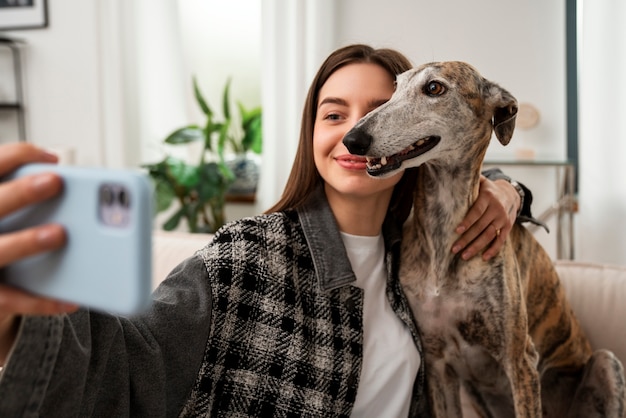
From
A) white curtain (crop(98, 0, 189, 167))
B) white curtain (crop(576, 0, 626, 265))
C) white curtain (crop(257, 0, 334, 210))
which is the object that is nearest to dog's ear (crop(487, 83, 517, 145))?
white curtain (crop(576, 0, 626, 265))

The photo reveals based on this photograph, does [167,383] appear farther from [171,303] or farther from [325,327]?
[325,327]

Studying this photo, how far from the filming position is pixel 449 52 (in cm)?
340

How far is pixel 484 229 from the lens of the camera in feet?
4.30

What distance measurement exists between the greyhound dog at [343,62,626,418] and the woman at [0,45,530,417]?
0.04 m

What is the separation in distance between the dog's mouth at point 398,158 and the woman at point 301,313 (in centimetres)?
10

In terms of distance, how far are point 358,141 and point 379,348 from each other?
1.46 feet

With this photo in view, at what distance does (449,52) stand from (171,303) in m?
Result: 2.73

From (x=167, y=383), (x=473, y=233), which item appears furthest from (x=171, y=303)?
(x=473, y=233)

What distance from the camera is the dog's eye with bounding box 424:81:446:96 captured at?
1.21 m

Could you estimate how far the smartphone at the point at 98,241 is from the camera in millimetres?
457

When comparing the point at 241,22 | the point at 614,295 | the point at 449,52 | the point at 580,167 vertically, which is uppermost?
the point at 241,22

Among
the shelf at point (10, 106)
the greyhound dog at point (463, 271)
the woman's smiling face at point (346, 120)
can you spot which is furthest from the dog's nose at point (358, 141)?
the shelf at point (10, 106)

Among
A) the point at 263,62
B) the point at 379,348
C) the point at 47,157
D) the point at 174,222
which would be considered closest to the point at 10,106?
the point at 174,222

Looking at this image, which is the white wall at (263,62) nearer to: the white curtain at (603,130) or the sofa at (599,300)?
the white curtain at (603,130)
